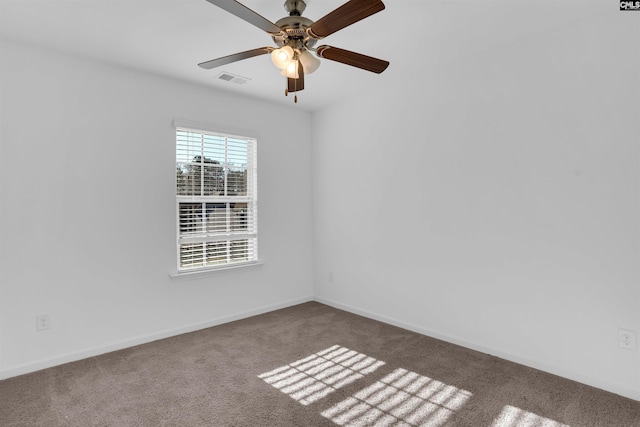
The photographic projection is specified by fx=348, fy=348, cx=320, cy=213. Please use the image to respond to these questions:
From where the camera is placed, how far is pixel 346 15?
169 cm

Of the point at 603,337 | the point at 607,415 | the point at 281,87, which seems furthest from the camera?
the point at 281,87

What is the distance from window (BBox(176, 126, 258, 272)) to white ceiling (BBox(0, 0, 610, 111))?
77cm

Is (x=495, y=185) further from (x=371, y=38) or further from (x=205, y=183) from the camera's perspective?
(x=205, y=183)

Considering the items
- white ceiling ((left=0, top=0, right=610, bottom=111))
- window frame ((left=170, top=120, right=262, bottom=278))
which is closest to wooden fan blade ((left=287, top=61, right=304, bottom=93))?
white ceiling ((left=0, top=0, right=610, bottom=111))

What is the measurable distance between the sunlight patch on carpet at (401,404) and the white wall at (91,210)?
6.49ft

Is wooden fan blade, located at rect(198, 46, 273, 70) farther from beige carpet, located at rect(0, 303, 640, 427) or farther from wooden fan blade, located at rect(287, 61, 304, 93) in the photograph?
beige carpet, located at rect(0, 303, 640, 427)

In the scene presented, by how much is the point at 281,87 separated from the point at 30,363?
3.19 m

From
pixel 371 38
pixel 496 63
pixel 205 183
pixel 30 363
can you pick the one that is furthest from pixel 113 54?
pixel 496 63

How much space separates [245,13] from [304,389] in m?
2.29

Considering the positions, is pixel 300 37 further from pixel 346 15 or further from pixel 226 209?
pixel 226 209

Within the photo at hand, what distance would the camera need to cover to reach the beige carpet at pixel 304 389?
2.05m

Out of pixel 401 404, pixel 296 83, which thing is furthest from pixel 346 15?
pixel 401 404

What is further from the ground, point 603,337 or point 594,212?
point 594,212

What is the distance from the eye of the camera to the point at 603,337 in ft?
7.63
